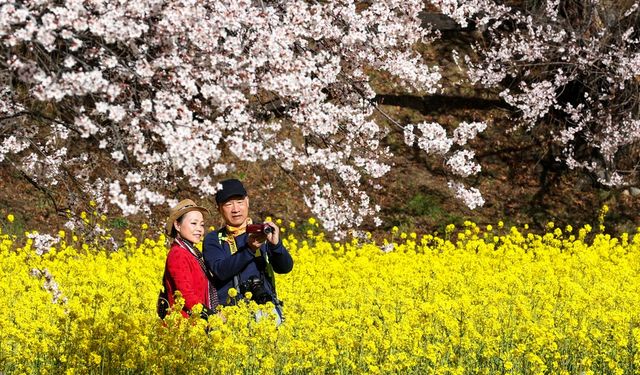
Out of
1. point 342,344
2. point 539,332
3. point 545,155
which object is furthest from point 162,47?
point 545,155

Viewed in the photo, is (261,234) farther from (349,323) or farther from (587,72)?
(587,72)

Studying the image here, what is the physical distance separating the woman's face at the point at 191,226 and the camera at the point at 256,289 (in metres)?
0.49

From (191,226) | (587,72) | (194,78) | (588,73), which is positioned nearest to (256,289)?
(191,226)

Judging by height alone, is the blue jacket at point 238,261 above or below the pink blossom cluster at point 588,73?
below

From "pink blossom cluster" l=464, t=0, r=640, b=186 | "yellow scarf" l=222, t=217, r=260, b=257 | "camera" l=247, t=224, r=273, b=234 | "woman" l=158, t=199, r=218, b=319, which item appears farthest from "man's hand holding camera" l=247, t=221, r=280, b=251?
"pink blossom cluster" l=464, t=0, r=640, b=186

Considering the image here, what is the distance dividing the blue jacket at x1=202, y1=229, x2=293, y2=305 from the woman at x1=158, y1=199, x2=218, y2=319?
85mm

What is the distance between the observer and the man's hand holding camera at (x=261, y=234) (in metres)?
6.36

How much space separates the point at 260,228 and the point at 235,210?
42 cm

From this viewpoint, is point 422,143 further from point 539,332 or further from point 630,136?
point 630,136

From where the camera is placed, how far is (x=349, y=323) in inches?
296

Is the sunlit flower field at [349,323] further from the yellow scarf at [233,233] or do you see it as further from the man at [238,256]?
the yellow scarf at [233,233]

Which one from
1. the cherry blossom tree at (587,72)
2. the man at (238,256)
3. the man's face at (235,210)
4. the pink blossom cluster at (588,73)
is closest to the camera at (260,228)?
the man at (238,256)

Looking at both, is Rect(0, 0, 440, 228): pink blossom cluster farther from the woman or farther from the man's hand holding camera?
the woman

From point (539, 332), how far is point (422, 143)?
1.60 metres
